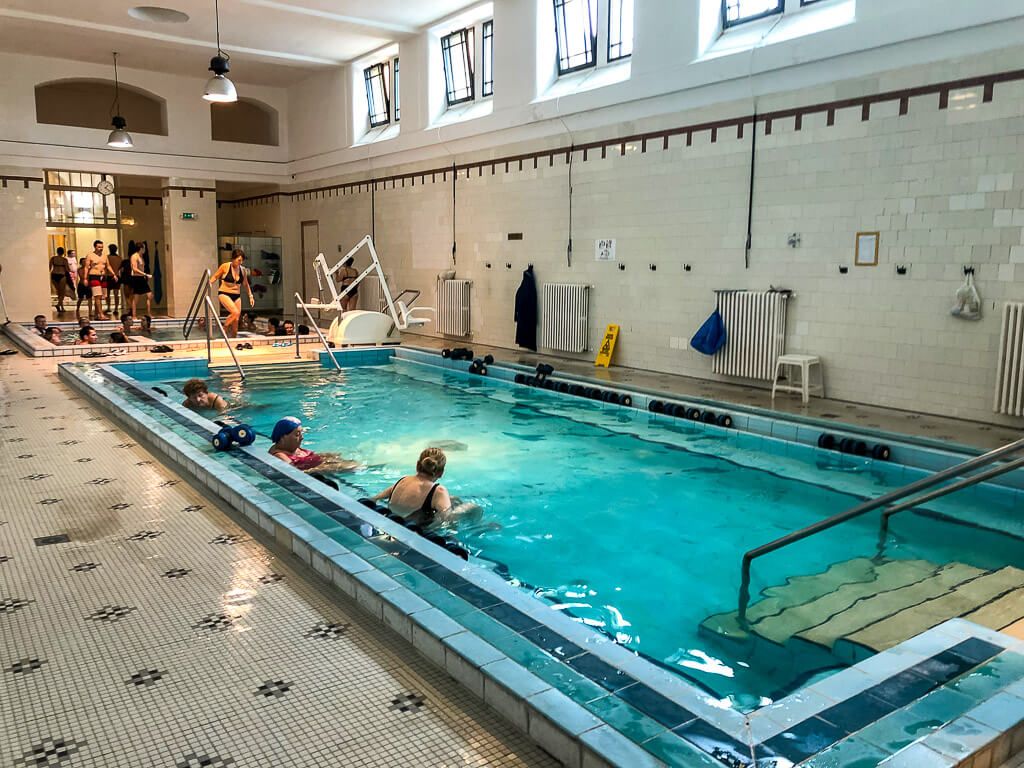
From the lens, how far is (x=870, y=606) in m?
3.68

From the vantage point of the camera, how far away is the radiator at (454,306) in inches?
505

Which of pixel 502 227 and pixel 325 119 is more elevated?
pixel 325 119

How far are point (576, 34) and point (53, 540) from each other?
369 inches

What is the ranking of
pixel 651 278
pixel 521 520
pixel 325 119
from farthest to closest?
pixel 325 119 < pixel 651 278 < pixel 521 520

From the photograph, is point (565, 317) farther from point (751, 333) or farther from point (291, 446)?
point (291, 446)

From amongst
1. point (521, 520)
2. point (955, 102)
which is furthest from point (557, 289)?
point (521, 520)

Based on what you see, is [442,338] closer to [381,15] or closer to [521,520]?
[381,15]

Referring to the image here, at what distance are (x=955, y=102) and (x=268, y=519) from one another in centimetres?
645

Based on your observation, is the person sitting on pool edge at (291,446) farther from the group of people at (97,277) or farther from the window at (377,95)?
the window at (377,95)

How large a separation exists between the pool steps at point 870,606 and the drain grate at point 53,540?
311 centimetres

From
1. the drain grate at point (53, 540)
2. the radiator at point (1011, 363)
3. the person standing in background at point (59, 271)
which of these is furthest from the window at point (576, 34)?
the person standing in background at point (59, 271)

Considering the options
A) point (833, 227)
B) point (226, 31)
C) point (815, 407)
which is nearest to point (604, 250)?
point (833, 227)

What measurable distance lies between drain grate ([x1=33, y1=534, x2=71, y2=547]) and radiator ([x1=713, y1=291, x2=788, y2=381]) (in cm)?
659

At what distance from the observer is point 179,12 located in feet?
39.2
